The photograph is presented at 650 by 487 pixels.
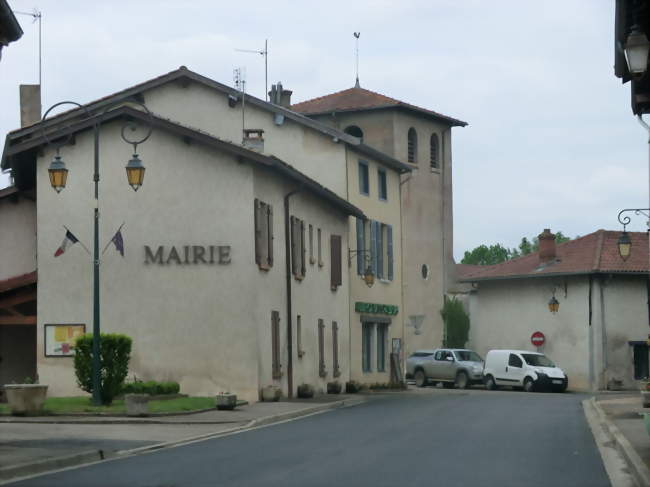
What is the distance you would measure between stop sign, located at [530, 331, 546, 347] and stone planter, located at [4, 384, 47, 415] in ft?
126

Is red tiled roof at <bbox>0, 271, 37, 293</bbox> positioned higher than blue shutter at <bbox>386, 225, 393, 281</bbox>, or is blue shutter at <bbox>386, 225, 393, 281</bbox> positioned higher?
blue shutter at <bbox>386, 225, 393, 281</bbox>

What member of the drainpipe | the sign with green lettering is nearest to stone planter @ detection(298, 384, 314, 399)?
the drainpipe

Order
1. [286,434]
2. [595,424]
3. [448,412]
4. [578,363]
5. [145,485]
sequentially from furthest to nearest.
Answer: [578,363] → [448,412] → [595,424] → [286,434] → [145,485]

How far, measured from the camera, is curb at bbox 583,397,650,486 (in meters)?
14.0

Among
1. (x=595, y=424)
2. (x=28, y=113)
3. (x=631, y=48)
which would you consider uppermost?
(x=28, y=113)

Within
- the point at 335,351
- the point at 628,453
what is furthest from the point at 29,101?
the point at 628,453

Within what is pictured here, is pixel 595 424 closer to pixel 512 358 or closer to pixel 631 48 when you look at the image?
pixel 631 48

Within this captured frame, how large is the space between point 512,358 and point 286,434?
32.1 m

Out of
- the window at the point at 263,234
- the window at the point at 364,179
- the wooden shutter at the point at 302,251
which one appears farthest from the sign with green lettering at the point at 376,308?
the window at the point at 263,234

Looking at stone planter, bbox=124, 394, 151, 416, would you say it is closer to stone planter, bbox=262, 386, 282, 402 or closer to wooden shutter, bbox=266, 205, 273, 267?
stone planter, bbox=262, 386, 282, 402

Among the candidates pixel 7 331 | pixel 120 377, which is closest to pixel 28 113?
pixel 7 331

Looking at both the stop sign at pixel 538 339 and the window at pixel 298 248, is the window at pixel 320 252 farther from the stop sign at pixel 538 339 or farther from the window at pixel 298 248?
the stop sign at pixel 538 339

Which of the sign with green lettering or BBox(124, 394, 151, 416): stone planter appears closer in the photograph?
BBox(124, 394, 151, 416): stone planter

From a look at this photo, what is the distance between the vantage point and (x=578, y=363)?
59219mm
